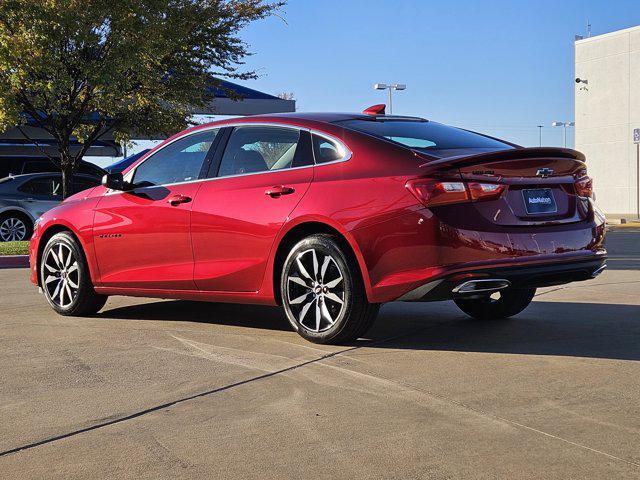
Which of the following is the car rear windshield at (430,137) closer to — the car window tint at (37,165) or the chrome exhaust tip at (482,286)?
the chrome exhaust tip at (482,286)

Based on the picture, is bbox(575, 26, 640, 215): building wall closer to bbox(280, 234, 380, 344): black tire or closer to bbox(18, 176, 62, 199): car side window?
bbox(18, 176, 62, 199): car side window

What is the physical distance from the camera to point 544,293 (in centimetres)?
888

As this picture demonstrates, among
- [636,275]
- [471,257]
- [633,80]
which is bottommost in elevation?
[636,275]

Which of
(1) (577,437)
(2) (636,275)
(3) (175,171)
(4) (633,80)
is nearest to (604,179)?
(4) (633,80)

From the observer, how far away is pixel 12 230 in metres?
17.7

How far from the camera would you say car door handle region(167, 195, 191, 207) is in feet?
22.5

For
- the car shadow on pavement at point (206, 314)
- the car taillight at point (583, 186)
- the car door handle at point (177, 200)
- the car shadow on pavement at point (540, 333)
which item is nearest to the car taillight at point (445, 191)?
the car taillight at point (583, 186)

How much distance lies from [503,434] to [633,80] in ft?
108

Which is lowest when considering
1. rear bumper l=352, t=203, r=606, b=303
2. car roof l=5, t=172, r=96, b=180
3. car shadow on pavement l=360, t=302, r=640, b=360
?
car shadow on pavement l=360, t=302, r=640, b=360

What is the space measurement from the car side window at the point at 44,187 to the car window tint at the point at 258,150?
11986 millimetres

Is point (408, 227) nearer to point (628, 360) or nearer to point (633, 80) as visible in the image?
point (628, 360)

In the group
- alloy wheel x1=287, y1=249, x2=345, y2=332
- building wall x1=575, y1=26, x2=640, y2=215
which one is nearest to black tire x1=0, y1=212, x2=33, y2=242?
alloy wheel x1=287, y1=249, x2=345, y2=332

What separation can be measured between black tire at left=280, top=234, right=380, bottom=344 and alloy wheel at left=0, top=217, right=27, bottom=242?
12.8m

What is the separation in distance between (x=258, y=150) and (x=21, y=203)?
40.0 feet
